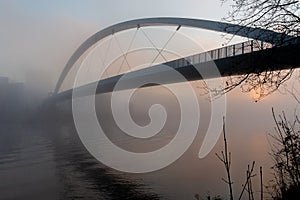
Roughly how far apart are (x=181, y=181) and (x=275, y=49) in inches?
409

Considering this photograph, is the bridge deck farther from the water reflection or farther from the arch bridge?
the water reflection

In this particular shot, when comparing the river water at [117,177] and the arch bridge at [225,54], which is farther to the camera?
the river water at [117,177]

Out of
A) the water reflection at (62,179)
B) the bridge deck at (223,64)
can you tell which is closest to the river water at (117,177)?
the water reflection at (62,179)

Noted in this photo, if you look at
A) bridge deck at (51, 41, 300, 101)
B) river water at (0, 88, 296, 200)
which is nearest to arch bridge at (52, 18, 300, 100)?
bridge deck at (51, 41, 300, 101)

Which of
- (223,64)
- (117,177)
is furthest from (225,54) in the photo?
(117,177)

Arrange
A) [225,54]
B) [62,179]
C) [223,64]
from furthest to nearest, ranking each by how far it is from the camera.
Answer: [62,179] < [223,64] < [225,54]

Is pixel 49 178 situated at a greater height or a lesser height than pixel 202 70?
lesser

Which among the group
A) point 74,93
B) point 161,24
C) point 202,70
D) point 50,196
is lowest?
point 50,196

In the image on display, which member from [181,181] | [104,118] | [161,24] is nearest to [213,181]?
[181,181]

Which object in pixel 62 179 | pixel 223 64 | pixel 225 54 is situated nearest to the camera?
pixel 225 54

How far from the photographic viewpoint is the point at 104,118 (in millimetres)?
52875

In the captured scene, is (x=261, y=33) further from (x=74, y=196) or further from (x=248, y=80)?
(x=74, y=196)

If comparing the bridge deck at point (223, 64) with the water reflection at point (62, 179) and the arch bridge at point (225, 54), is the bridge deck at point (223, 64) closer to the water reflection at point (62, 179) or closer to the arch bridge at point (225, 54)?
the arch bridge at point (225, 54)

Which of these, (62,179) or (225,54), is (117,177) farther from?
(225,54)
